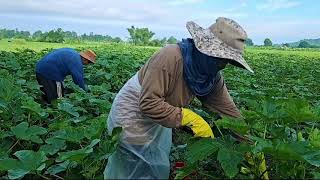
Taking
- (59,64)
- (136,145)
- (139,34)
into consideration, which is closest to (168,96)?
(136,145)

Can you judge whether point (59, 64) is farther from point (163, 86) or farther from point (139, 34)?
point (139, 34)

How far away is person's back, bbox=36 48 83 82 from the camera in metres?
6.22

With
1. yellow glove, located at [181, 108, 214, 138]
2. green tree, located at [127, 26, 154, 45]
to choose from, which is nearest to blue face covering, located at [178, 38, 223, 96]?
yellow glove, located at [181, 108, 214, 138]

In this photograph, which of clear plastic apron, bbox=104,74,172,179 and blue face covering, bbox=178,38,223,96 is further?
clear plastic apron, bbox=104,74,172,179

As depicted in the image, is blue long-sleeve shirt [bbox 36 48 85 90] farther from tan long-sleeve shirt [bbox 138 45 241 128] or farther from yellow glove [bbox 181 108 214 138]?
yellow glove [bbox 181 108 214 138]

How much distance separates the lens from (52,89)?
6469mm

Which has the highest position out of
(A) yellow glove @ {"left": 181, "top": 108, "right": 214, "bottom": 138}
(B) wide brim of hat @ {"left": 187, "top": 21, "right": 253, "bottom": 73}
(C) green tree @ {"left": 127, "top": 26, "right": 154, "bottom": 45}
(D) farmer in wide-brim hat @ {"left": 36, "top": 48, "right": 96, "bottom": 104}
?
(B) wide brim of hat @ {"left": 187, "top": 21, "right": 253, "bottom": 73}

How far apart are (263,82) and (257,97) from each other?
490cm

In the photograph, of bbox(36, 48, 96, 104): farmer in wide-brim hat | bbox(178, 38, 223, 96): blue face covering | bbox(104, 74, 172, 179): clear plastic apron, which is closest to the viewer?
bbox(178, 38, 223, 96): blue face covering

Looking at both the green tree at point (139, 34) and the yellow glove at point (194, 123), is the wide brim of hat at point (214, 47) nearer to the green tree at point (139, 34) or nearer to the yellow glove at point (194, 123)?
the yellow glove at point (194, 123)

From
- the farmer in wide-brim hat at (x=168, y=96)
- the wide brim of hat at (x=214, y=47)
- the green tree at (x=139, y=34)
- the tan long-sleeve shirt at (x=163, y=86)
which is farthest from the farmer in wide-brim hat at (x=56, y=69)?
the green tree at (x=139, y=34)

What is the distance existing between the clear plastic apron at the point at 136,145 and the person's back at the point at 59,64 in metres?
3.23

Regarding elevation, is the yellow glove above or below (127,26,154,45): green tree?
above

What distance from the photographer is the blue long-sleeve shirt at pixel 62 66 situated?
6.18m
